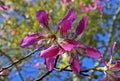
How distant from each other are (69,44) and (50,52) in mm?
71

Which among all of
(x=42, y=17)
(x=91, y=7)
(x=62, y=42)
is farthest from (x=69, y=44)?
(x=91, y=7)

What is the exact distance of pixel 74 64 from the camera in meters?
1.42

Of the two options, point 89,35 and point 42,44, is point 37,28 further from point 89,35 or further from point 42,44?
point 42,44

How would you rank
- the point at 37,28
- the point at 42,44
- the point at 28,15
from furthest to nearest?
1. the point at 28,15
2. the point at 37,28
3. the point at 42,44

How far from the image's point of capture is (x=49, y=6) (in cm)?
674

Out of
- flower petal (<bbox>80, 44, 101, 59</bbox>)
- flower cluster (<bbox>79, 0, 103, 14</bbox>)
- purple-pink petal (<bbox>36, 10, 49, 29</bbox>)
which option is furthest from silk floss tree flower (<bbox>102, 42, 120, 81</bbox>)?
flower cluster (<bbox>79, 0, 103, 14</bbox>)

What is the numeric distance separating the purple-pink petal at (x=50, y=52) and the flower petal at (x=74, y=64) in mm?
59

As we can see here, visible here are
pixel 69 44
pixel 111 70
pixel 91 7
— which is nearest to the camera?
pixel 69 44

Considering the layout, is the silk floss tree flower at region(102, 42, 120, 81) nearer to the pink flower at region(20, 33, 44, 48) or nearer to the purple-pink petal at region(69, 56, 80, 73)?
the purple-pink petal at region(69, 56, 80, 73)

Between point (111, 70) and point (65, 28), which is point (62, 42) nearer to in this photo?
point (65, 28)

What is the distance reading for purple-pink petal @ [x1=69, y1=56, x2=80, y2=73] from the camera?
4.62 ft

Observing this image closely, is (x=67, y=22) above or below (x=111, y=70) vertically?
above

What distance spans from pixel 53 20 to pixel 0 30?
926mm

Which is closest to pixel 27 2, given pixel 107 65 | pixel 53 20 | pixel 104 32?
pixel 53 20
